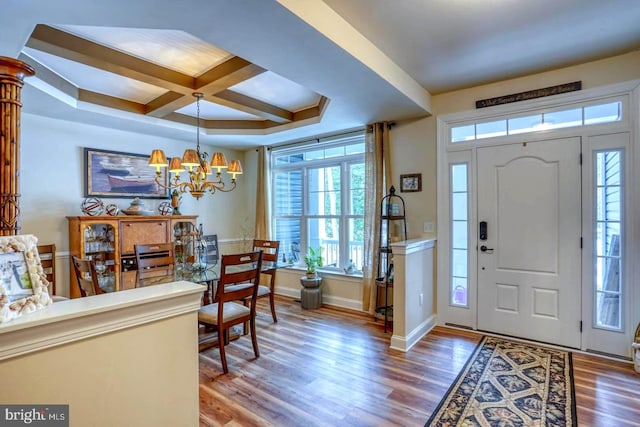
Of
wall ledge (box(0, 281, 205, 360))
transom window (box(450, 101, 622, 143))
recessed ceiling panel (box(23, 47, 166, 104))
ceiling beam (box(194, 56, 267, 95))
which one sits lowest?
wall ledge (box(0, 281, 205, 360))

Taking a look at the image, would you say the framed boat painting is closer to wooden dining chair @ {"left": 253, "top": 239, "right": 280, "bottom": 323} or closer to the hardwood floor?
wooden dining chair @ {"left": 253, "top": 239, "right": 280, "bottom": 323}

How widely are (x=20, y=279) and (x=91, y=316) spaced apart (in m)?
0.25

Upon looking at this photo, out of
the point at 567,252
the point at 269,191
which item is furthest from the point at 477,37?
the point at 269,191

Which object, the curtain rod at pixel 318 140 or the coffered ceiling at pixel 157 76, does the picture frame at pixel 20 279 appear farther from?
the curtain rod at pixel 318 140

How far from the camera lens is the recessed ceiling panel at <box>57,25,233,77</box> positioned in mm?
2443

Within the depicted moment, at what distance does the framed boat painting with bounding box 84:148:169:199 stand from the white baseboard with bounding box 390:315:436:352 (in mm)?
3629

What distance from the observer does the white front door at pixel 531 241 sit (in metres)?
3.07

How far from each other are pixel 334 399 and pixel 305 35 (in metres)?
2.51

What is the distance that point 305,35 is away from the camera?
6.70 ft

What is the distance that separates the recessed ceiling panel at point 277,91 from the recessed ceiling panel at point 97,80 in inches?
40.0

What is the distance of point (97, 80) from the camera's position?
3.30m

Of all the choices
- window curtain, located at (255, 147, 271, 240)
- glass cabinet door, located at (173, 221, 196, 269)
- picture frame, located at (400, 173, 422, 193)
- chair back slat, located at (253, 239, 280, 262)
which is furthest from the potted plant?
glass cabinet door, located at (173, 221, 196, 269)

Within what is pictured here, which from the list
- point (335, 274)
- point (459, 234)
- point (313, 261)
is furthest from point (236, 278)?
point (459, 234)

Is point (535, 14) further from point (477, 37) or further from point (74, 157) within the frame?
point (74, 157)
